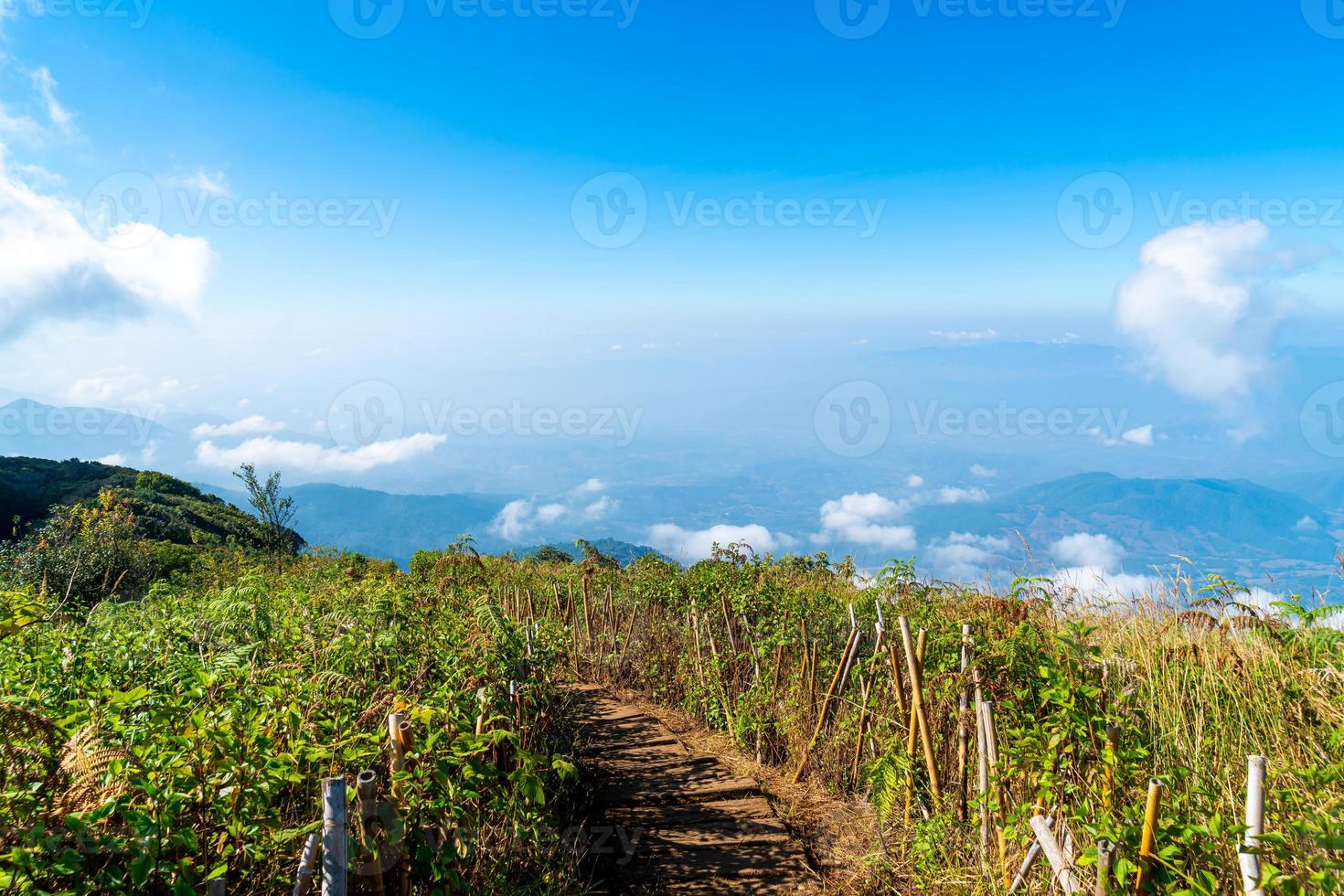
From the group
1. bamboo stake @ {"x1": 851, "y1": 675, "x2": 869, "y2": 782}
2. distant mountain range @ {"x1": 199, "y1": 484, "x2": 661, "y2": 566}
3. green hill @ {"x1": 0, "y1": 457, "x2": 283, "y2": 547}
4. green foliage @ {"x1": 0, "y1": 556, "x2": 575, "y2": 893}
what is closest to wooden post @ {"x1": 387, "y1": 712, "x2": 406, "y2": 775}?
green foliage @ {"x1": 0, "y1": 556, "x2": 575, "y2": 893}

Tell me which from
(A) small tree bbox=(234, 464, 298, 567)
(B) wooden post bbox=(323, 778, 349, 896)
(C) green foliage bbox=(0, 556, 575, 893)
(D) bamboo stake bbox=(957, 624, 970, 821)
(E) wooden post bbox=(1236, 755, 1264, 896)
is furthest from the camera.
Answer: (A) small tree bbox=(234, 464, 298, 567)

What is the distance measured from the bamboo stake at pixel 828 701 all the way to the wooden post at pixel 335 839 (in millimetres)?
4254

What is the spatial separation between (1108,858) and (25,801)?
391 cm

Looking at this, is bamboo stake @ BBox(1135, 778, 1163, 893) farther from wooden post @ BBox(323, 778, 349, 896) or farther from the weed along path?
wooden post @ BBox(323, 778, 349, 896)

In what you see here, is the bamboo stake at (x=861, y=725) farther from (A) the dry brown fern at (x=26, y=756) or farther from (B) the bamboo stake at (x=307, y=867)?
(A) the dry brown fern at (x=26, y=756)

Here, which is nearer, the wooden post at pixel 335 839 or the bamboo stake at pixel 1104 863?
the wooden post at pixel 335 839

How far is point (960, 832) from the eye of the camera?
156 inches

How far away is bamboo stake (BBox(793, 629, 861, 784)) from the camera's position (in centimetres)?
539

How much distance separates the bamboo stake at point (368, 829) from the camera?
89.7 inches

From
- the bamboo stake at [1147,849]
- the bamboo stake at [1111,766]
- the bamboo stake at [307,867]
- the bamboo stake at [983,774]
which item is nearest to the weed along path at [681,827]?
the bamboo stake at [983,774]

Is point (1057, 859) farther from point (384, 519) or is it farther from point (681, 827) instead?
point (384, 519)

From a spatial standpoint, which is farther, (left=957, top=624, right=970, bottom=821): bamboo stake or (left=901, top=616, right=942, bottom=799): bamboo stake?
(left=901, top=616, right=942, bottom=799): bamboo stake

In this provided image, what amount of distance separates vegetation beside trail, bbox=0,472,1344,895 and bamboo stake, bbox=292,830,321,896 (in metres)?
0.15

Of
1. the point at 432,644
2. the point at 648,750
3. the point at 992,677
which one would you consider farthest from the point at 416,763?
the point at 648,750
